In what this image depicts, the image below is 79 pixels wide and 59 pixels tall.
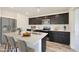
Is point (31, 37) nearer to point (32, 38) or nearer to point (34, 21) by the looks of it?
point (32, 38)

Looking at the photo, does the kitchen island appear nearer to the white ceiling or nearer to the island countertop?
the island countertop

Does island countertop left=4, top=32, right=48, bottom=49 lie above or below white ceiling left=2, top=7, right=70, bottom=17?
below

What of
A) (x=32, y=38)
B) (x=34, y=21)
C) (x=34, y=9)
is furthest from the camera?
(x=32, y=38)

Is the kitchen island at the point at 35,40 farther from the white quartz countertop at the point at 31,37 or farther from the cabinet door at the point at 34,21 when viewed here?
the cabinet door at the point at 34,21

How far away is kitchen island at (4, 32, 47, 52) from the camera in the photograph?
59.1 inches

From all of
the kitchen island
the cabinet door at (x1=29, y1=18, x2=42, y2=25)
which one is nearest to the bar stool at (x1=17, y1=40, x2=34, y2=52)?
the kitchen island

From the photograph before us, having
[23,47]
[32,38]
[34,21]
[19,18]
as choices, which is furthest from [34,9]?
[32,38]

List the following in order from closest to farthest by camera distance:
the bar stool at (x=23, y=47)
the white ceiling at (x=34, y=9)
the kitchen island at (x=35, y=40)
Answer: the white ceiling at (x=34, y=9) → the bar stool at (x=23, y=47) → the kitchen island at (x=35, y=40)

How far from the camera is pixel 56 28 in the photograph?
5.45ft

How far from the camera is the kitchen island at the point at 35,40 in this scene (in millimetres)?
1501

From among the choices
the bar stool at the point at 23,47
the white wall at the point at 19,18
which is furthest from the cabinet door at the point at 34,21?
the bar stool at the point at 23,47

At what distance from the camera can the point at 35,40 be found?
64.7 inches
